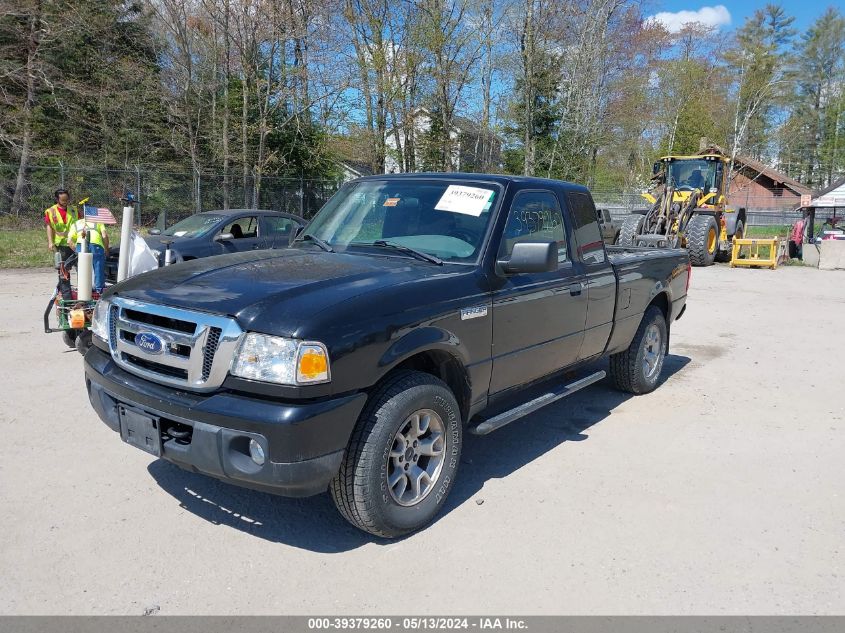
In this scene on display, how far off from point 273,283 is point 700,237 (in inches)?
691

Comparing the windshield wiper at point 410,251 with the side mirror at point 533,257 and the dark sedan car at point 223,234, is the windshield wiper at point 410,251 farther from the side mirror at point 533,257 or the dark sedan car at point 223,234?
the dark sedan car at point 223,234

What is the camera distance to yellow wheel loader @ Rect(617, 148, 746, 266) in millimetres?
18406

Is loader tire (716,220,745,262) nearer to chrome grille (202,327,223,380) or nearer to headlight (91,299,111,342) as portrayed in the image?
headlight (91,299,111,342)

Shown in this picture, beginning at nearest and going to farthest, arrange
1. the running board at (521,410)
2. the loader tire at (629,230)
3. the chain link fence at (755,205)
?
the running board at (521,410), the loader tire at (629,230), the chain link fence at (755,205)

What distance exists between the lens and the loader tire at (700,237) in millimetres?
18297

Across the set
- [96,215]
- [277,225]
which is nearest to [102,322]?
[96,215]

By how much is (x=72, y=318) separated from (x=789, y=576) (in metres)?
5.96

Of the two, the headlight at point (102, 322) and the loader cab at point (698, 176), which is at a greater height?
the loader cab at point (698, 176)

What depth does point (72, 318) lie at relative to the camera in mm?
5973

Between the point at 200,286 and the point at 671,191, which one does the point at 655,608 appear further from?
the point at 671,191

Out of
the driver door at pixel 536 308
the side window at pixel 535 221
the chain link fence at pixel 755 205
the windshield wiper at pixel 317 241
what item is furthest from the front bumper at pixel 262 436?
the chain link fence at pixel 755 205

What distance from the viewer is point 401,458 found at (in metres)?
3.32

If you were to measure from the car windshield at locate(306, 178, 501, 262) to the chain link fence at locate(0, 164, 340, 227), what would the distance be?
52.7ft

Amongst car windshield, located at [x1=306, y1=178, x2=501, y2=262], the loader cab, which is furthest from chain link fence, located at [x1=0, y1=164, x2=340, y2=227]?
car windshield, located at [x1=306, y1=178, x2=501, y2=262]
